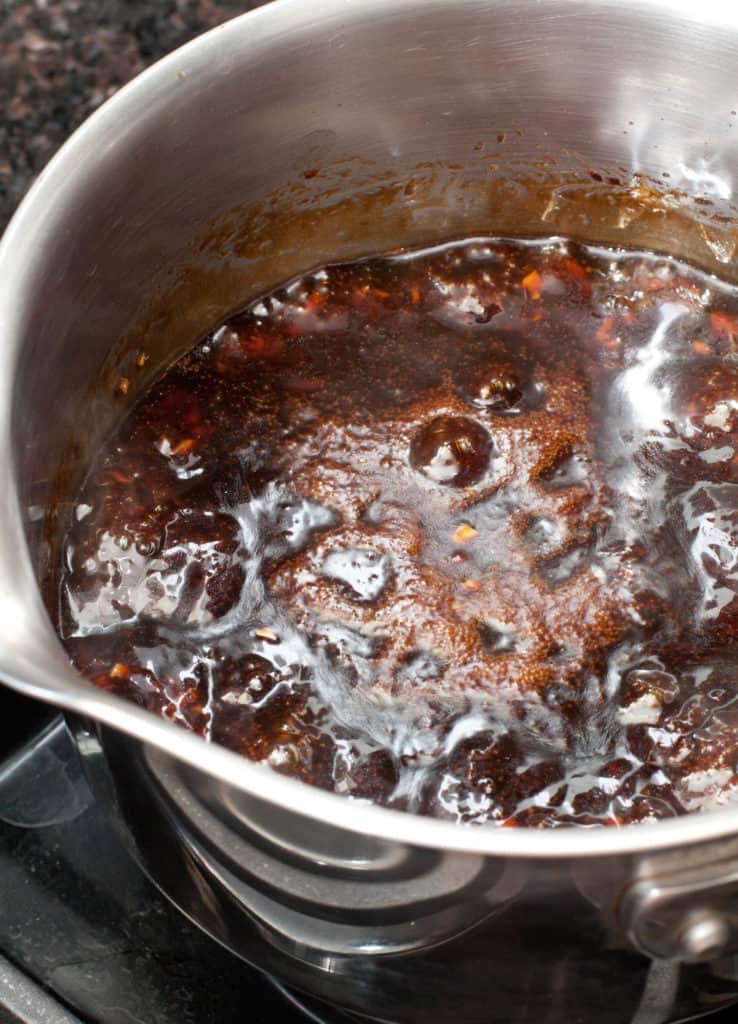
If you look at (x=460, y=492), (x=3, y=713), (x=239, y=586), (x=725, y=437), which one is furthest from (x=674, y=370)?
(x=3, y=713)

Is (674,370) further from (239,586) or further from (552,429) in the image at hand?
(239,586)

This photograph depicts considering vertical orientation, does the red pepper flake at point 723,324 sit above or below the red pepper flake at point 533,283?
below

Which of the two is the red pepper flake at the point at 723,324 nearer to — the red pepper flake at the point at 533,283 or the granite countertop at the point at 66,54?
the red pepper flake at the point at 533,283

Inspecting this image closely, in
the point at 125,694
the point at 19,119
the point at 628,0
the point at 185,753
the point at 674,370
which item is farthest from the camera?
the point at 19,119

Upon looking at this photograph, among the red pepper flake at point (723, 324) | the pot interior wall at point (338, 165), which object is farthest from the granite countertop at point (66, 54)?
the red pepper flake at point (723, 324)

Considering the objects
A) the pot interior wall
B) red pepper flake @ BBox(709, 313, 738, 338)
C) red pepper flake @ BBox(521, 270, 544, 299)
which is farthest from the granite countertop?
red pepper flake @ BBox(709, 313, 738, 338)

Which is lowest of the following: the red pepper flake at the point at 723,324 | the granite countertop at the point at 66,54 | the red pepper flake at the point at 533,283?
the red pepper flake at the point at 723,324

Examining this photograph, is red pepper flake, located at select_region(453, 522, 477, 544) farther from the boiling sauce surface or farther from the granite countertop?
the granite countertop
